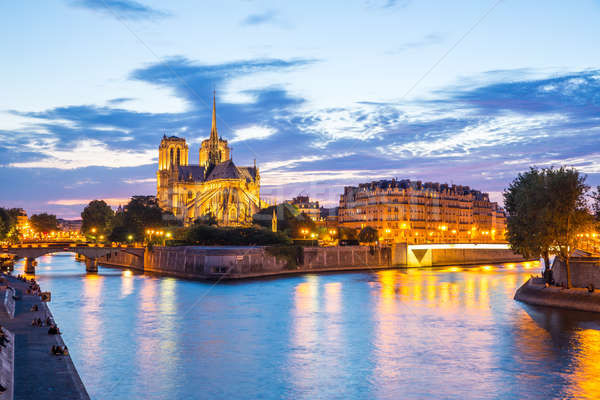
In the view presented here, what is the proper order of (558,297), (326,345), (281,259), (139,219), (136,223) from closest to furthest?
1. (326,345)
2. (558,297)
3. (281,259)
4. (139,219)
5. (136,223)

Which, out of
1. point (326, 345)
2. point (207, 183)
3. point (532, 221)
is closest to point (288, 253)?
point (532, 221)

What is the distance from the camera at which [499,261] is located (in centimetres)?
8512

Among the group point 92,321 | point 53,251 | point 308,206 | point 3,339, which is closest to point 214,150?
point 308,206

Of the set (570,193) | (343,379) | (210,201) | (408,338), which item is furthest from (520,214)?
(210,201)

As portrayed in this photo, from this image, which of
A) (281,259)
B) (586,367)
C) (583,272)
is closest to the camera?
(586,367)

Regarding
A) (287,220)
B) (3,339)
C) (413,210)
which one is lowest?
(3,339)

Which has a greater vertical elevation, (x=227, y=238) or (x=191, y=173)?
(x=191, y=173)

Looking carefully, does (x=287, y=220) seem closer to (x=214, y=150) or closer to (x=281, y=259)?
(x=281, y=259)

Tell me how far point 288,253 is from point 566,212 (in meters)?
33.6

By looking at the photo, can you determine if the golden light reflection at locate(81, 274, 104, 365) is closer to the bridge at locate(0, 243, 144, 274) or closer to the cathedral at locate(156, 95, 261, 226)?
the bridge at locate(0, 243, 144, 274)

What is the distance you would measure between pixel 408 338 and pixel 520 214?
1258cm

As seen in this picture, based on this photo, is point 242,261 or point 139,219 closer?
point 242,261

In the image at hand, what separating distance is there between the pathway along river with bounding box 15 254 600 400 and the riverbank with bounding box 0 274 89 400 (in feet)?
5.67

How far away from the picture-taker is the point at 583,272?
31969mm
